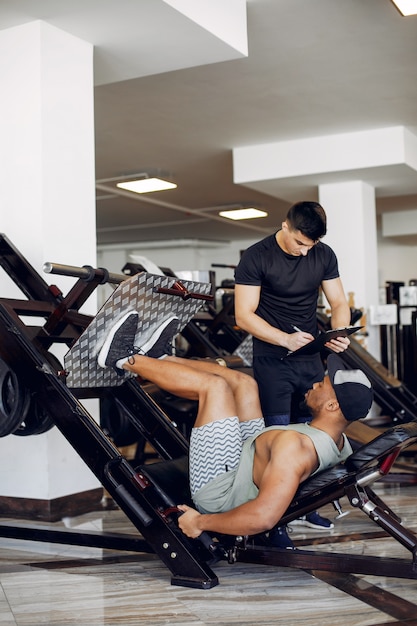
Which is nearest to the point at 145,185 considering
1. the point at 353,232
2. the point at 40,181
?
the point at 353,232

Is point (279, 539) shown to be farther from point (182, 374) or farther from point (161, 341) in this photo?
point (161, 341)

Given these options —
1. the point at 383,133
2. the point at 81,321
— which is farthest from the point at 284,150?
the point at 81,321

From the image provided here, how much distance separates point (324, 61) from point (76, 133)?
208 centimetres

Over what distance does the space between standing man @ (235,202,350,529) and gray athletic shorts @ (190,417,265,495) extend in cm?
57

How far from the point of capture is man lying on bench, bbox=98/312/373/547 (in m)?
2.61

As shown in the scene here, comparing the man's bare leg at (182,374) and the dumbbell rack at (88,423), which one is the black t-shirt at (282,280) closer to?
the man's bare leg at (182,374)

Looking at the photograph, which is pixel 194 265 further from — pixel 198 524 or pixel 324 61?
pixel 198 524

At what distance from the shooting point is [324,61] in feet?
17.8

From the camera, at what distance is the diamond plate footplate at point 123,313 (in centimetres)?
288

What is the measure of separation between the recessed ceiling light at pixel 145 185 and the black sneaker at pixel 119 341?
5.89m

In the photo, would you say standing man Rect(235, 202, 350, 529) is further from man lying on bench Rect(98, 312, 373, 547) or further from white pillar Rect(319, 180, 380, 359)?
white pillar Rect(319, 180, 380, 359)

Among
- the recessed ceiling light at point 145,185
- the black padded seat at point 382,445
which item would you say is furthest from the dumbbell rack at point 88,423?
the recessed ceiling light at point 145,185

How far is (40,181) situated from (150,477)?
1877 millimetres

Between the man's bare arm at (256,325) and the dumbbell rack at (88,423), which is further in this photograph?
the man's bare arm at (256,325)
